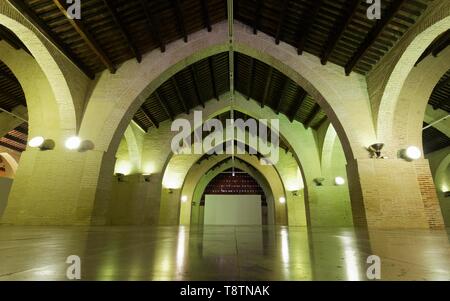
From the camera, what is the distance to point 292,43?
7328 millimetres

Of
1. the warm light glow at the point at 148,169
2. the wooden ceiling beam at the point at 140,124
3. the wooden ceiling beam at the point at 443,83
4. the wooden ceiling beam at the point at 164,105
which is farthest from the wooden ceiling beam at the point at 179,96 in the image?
the wooden ceiling beam at the point at 443,83

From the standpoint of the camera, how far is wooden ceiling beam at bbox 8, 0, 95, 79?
4.90 meters

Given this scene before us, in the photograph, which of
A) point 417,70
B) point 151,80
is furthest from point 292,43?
point 151,80

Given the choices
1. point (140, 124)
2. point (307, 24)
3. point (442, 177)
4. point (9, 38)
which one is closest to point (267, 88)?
point (307, 24)

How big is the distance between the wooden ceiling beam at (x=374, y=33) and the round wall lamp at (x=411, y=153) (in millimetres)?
2590

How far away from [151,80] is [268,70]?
4198 millimetres

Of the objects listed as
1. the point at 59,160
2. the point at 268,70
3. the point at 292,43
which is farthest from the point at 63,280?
the point at 268,70

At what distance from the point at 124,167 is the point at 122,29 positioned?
21.1 ft

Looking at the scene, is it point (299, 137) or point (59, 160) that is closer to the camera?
point (59, 160)
